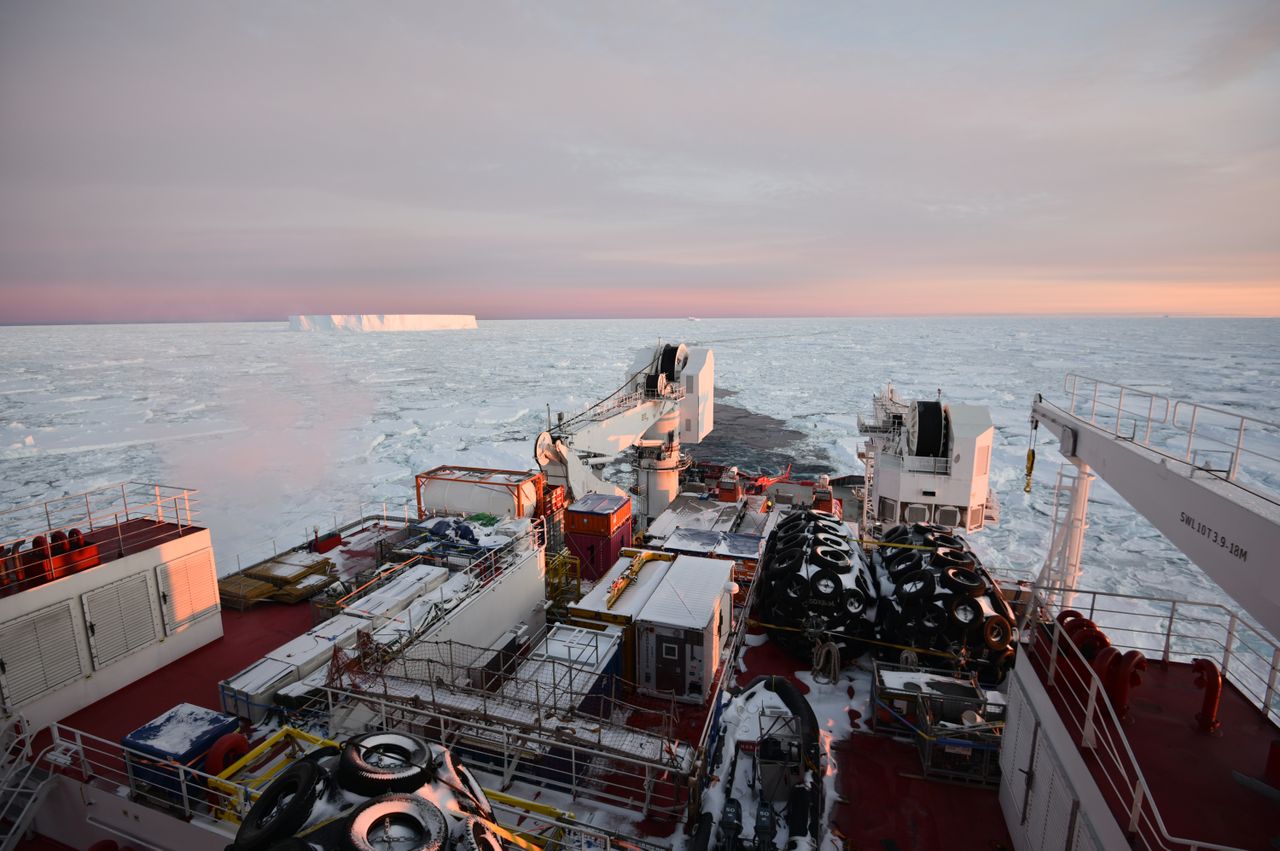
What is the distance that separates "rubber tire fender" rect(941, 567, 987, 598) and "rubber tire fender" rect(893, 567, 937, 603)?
0.22 metres

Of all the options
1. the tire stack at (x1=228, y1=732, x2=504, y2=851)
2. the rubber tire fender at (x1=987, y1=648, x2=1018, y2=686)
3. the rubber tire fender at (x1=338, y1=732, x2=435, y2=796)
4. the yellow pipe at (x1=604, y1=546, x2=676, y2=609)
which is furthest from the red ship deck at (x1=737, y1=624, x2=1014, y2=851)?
the rubber tire fender at (x1=338, y1=732, x2=435, y2=796)

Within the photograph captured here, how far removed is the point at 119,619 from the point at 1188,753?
1347cm

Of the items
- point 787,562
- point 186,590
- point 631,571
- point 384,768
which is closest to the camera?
point 384,768

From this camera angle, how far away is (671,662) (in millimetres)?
9984

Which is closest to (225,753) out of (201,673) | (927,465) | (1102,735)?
(201,673)

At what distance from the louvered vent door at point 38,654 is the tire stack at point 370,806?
7.09 metres

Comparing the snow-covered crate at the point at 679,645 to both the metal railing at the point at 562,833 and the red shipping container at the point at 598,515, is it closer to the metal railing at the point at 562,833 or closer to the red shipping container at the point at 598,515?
the metal railing at the point at 562,833

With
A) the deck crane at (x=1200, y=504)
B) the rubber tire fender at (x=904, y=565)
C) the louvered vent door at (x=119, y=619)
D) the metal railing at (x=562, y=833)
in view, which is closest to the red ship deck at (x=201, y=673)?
the louvered vent door at (x=119, y=619)

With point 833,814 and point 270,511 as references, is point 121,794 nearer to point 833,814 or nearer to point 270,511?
point 833,814

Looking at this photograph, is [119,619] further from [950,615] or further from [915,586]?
[950,615]

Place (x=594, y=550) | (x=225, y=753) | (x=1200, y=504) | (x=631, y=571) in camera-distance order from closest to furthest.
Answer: (x=1200, y=504) < (x=225, y=753) < (x=631, y=571) < (x=594, y=550)

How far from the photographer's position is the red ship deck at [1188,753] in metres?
4.61

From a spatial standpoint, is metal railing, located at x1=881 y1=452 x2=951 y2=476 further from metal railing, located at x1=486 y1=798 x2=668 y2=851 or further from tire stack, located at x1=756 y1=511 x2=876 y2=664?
metal railing, located at x1=486 y1=798 x2=668 y2=851

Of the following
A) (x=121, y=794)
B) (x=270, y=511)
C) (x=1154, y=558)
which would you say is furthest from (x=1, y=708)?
(x=1154, y=558)
